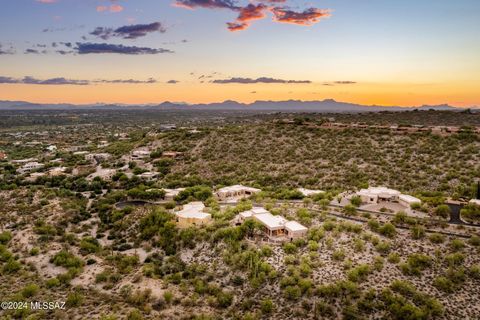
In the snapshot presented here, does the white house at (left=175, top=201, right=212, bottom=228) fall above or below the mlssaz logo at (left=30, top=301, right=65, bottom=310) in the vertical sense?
above

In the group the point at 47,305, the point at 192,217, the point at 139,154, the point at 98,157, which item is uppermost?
the point at 139,154

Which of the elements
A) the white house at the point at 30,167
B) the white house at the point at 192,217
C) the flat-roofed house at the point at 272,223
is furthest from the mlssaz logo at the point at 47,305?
the white house at the point at 30,167

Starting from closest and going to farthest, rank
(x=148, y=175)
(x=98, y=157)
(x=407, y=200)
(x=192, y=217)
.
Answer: (x=407, y=200) → (x=192, y=217) → (x=148, y=175) → (x=98, y=157)

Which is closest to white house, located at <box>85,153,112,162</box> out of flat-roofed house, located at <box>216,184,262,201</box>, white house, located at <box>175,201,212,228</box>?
flat-roofed house, located at <box>216,184,262,201</box>

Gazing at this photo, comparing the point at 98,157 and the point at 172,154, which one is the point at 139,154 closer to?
the point at 172,154

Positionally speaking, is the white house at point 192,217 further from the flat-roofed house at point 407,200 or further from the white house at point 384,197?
the flat-roofed house at point 407,200

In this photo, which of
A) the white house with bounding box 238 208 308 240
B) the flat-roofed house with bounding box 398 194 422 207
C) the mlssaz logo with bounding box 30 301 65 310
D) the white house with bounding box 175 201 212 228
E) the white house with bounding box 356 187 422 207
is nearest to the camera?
the mlssaz logo with bounding box 30 301 65 310

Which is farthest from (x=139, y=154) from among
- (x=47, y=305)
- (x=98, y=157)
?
(x=47, y=305)

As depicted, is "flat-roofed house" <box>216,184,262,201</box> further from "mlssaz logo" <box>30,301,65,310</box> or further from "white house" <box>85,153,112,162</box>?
"white house" <box>85,153,112,162</box>

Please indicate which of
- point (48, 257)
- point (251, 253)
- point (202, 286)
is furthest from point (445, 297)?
point (48, 257)
